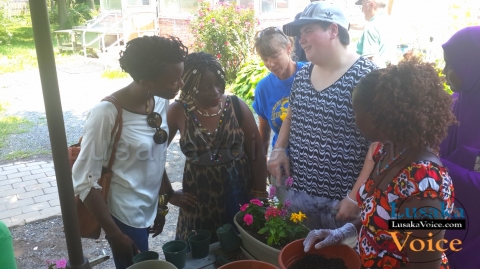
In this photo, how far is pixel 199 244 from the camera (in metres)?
1.78

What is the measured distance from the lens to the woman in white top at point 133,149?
Answer: 1694 mm

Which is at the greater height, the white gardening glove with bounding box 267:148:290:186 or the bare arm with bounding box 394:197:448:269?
the bare arm with bounding box 394:197:448:269

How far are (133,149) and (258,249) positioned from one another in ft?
2.38

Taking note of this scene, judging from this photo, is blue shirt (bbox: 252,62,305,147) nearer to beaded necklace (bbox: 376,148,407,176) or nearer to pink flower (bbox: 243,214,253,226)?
pink flower (bbox: 243,214,253,226)

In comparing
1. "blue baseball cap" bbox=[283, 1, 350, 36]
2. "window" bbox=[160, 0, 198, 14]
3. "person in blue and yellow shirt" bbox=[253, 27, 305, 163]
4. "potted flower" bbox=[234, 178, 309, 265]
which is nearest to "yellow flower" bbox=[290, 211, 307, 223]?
"potted flower" bbox=[234, 178, 309, 265]

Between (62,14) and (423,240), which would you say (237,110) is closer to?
(423,240)

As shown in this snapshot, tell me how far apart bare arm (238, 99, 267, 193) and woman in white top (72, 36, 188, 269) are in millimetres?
482

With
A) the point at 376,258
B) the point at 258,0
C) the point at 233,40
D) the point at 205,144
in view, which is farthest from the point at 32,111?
the point at 376,258

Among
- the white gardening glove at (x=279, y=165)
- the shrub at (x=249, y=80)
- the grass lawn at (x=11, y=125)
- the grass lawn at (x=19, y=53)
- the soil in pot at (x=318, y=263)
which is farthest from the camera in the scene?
the grass lawn at (x=19, y=53)

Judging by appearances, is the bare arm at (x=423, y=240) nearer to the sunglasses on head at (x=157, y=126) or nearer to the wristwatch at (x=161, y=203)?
the sunglasses on head at (x=157, y=126)

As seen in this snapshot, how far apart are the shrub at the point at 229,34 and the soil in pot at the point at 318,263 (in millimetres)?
7839

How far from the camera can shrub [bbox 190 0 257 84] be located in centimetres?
909

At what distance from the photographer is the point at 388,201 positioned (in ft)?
4.34

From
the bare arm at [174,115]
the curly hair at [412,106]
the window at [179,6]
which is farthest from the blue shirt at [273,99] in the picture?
the window at [179,6]
